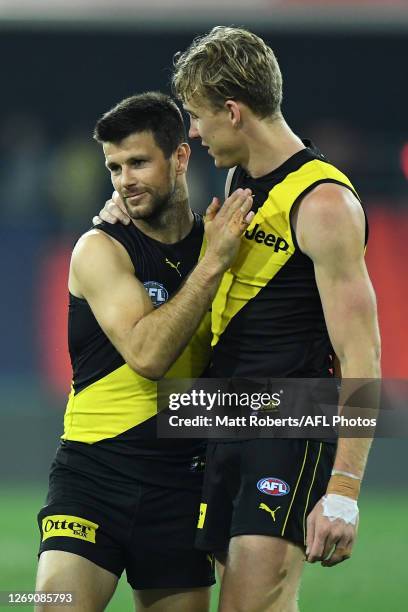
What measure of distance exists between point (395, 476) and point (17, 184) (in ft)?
18.5

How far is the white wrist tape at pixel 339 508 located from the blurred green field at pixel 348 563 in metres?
2.87

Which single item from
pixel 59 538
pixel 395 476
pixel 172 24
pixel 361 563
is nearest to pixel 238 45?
pixel 59 538

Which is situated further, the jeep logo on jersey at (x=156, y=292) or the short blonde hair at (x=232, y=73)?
the jeep logo on jersey at (x=156, y=292)

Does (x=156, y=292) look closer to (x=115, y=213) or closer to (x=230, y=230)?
(x=115, y=213)

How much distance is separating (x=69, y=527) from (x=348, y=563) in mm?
3874

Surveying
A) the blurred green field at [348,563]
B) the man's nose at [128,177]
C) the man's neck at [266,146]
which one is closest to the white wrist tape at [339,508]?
the man's neck at [266,146]

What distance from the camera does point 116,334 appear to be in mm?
4441

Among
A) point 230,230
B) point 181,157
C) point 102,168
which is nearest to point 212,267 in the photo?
point 230,230

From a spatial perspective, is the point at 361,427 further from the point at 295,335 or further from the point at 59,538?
→ the point at 59,538

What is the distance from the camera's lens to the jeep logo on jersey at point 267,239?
13.8 feet

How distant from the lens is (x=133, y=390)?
15.2ft

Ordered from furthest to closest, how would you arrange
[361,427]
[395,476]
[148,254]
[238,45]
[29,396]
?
[29,396]
[395,476]
[148,254]
[238,45]
[361,427]

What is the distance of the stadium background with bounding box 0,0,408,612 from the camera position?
29.0ft

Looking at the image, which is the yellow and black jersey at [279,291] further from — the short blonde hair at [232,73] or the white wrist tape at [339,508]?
the white wrist tape at [339,508]
